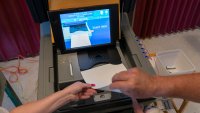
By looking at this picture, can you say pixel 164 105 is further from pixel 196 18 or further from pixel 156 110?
pixel 196 18

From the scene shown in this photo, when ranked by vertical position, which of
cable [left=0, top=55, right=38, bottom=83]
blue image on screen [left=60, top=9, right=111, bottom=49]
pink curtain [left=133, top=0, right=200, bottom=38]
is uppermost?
blue image on screen [left=60, top=9, right=111, bottom=49]

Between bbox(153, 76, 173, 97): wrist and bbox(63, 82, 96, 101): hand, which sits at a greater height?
bbox(153, 76, 173, 97): wrist

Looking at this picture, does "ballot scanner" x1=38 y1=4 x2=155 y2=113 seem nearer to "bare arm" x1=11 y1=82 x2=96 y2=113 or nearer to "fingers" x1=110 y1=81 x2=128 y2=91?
"bare arm" x1=11 y1=82 x2=96 y2=113

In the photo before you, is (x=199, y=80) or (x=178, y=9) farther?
(x=178, y=9)

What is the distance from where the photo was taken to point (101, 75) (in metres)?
0.90

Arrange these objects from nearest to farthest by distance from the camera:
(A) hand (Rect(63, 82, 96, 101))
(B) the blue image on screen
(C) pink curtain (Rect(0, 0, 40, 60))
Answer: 1. (A) hand (Rect(63, 82, 96, 101))
2. (B) the blue image on screen
3. (C) pink curtain (Rect(0, 0, 40, 60))

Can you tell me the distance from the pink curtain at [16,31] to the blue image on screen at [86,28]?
86 cm

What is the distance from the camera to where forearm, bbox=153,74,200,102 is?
2.16ft

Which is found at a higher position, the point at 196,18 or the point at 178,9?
the point at 178,9

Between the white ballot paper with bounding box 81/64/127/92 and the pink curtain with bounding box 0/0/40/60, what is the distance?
1.00 metres

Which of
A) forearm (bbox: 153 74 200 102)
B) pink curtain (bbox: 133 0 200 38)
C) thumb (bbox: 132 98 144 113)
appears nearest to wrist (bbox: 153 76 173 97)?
forearm (bbox: 153 74 200 102)

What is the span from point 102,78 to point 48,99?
0.89 ft

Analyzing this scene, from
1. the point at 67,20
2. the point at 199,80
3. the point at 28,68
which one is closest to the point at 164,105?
the point at 199,80

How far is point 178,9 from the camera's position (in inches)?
77.7
